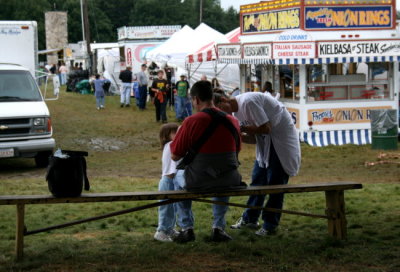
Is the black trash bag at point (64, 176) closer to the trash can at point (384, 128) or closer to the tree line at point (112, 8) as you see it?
the trash can at point (384, 128)

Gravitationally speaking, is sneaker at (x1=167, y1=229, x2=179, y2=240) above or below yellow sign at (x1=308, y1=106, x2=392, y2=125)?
A: below

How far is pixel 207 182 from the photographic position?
6691mm

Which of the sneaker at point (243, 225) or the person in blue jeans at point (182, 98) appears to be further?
the person in blue jeans at point (182, 98)

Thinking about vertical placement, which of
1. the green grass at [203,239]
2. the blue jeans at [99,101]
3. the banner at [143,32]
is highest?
the banner at [143,32]

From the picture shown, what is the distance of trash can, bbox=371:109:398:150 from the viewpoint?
18.0 m

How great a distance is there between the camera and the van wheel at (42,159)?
15536 mm

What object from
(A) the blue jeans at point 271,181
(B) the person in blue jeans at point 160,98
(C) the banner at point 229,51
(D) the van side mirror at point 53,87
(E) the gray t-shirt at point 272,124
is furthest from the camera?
(B) the person in blue jeans at point 160,98

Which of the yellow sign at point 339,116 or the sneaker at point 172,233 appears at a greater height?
the yellow sign at point 339,116

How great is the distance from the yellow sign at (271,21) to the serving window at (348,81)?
1.49 metres

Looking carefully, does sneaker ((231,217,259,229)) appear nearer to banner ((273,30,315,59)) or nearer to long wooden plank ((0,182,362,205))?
long wooden plank ((0,182,362,205))

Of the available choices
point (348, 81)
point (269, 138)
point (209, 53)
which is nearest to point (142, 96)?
point (209, 53)

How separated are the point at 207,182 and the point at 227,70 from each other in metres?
23.1

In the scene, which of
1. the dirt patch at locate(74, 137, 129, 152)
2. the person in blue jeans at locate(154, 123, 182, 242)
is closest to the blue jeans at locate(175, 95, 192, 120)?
the dirt patch at locate(74, 137, 129, 152)

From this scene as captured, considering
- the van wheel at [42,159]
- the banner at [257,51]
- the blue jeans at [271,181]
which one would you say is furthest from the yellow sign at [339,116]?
the blue jeans at [271,181]
